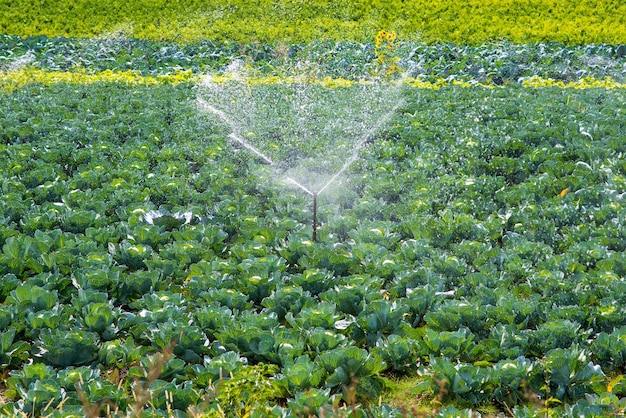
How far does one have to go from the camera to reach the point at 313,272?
420cm

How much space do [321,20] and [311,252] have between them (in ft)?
45.2

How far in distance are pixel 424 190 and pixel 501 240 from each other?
35.6 inches

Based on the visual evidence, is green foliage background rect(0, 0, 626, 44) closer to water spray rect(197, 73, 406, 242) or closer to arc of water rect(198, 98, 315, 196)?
arc of water rect(198, 98, 315, 196)

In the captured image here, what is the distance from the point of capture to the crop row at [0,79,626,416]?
3.26 m

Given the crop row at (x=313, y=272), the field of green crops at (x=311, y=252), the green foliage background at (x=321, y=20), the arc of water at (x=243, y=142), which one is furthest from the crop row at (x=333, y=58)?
the crop row at (x=313, y=272)

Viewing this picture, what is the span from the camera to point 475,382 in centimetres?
320

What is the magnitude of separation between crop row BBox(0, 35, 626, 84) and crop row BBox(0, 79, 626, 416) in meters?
6.66

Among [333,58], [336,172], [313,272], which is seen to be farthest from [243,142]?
[333,58]

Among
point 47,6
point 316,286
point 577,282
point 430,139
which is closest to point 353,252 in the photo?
point 316,286

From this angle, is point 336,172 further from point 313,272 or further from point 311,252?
point 313,272

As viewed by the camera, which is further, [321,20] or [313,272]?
[321,20]

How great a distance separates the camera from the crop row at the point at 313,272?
326 centimetres

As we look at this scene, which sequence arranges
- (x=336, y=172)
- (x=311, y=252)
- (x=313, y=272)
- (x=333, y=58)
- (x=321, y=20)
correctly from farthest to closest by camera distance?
(x=321, y=20) < (x=333, y=58) < (x=336, y=172) < (x=311, y=252) < (x=313, y=272)

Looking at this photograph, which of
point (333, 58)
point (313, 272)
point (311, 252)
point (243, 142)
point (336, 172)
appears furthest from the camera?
point (333, 58)
